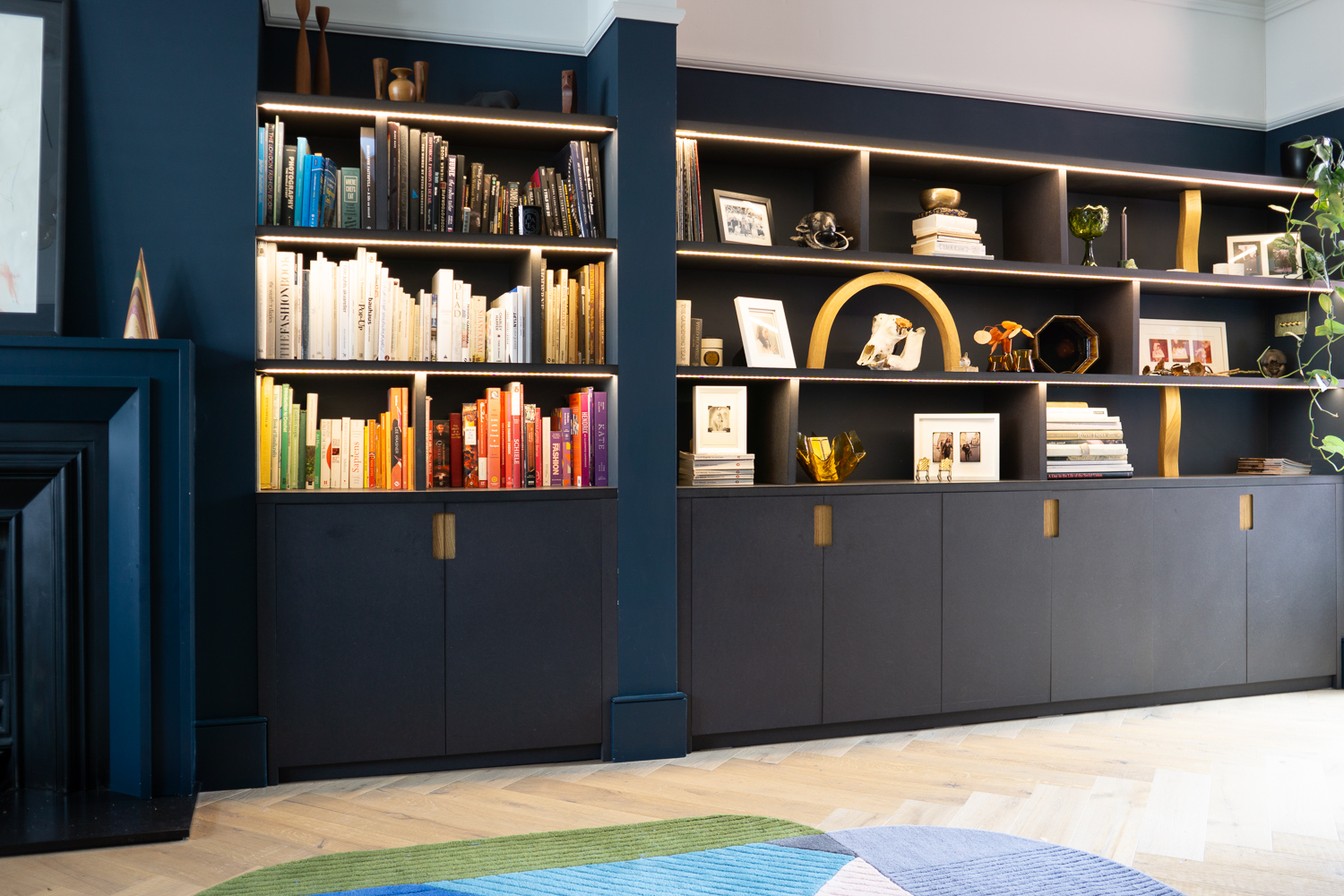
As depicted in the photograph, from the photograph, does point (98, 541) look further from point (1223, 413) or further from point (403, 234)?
point (1223, 413)

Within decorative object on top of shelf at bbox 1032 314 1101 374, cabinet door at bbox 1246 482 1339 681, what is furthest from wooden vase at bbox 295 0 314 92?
cabinet door at bbox 1246 482 1339 681

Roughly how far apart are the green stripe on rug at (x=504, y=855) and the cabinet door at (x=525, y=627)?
0.58m

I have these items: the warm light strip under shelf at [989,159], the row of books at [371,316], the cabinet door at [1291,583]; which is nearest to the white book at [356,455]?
the row of books at [371,316]

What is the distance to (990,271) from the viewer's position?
3621 mm

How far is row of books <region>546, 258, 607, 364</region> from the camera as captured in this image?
3184 mm

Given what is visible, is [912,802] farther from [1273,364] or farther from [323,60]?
[323,60]

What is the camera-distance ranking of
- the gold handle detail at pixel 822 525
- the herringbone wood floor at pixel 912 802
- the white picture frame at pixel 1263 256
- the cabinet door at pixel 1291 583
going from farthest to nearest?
the white picture frame at pixel 1263 256 < the cabinet door at pixel 1291 583 < the gold handle detail at pixel 822 525 < the herringbone wood floor at pixel 912 802

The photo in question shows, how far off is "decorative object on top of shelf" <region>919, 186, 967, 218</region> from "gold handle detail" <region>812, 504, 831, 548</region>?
1220mm

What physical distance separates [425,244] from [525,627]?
4.16ft

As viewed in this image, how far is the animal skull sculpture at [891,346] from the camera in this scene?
3.57 m

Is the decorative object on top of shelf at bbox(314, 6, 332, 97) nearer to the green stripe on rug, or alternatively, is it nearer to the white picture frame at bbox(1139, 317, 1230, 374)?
the green stripe on rug

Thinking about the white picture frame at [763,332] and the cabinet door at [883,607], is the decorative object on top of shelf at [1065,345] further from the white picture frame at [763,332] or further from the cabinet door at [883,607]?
the white picture frame at [763,332]

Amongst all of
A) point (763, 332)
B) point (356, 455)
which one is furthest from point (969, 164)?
point (356, 455)

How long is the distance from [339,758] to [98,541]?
947mm
